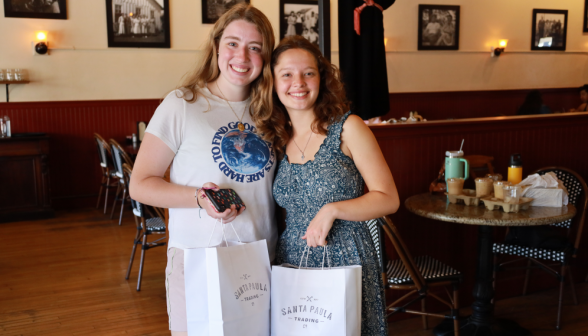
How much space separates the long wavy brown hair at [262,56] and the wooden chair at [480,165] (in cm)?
213

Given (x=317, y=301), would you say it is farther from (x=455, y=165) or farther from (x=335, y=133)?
(x=455, y=165)

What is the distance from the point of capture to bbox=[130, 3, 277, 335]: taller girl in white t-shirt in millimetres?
1707

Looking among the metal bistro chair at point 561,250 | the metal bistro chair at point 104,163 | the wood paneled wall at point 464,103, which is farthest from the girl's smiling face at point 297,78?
the wood paneled wall at point 464,103

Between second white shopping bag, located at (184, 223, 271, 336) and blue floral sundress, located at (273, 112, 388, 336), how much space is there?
7.3 inches

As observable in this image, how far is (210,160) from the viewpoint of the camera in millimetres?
1724

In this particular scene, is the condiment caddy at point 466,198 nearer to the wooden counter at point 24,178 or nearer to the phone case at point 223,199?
the phone case at point 223,199

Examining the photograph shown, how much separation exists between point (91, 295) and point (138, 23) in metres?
4.43

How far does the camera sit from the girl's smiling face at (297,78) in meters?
1.74

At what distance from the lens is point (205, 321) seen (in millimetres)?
1638

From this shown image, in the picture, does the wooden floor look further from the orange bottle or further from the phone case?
the phone case

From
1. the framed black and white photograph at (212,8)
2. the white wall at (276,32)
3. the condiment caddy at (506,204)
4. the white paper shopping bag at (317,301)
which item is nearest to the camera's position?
the white paper shopping bag at (317,301)

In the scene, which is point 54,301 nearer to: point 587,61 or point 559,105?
point 559,105

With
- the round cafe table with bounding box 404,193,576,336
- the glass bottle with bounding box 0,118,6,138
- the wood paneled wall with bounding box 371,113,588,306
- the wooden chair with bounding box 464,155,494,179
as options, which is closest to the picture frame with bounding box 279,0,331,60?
the glass bottle with bounding box 0,118,6,138

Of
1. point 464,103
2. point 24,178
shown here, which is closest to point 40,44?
point 24,178
